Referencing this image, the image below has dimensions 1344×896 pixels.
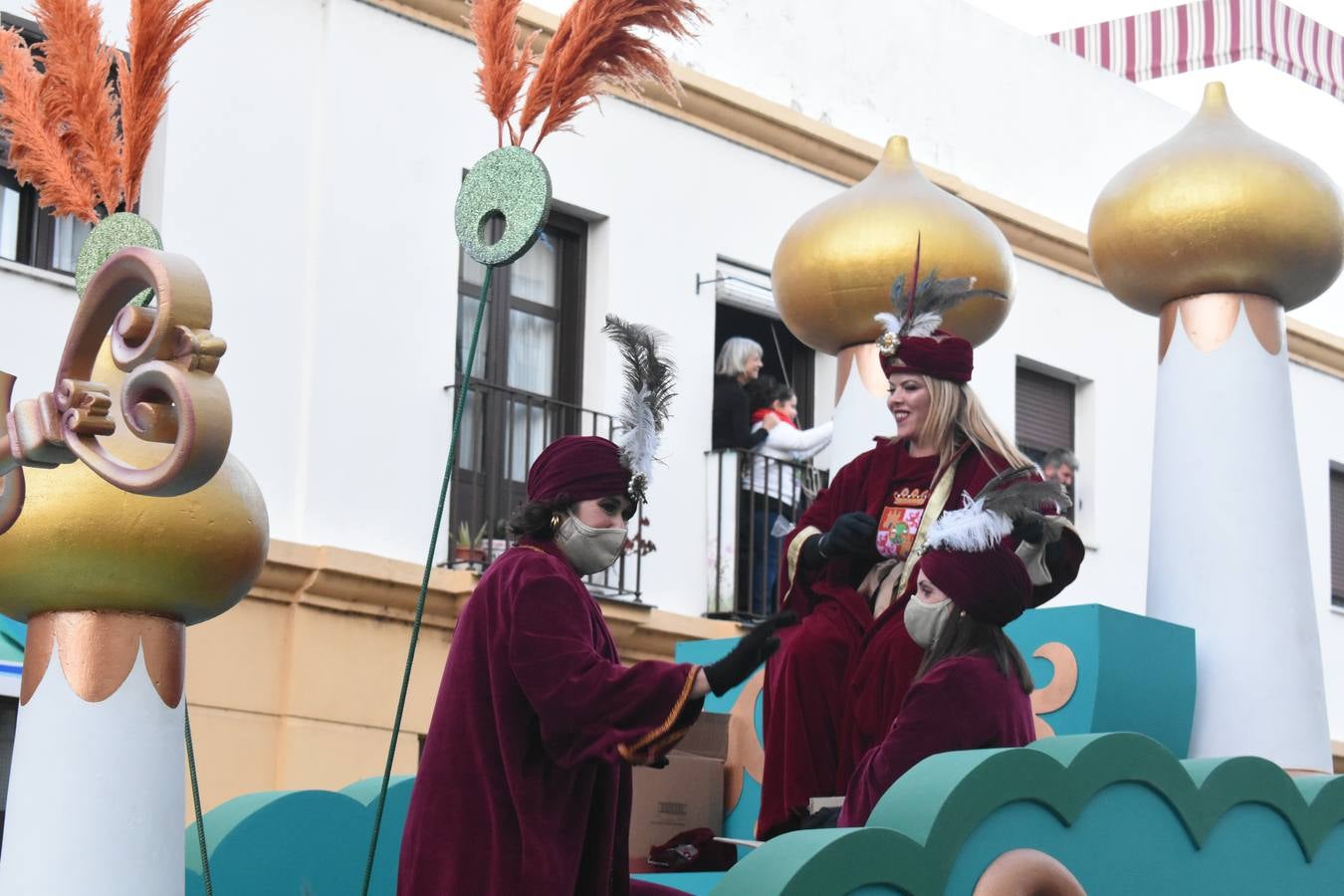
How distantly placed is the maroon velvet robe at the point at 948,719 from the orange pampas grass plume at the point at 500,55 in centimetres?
162

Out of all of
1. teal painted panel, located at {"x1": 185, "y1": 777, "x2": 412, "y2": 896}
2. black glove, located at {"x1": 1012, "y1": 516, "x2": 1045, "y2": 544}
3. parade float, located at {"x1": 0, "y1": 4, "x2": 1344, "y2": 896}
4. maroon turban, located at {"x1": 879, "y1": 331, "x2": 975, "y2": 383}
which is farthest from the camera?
maroon turban, located at {"x1": 879, "y1": 331, "x2": 975, "y2": 383}

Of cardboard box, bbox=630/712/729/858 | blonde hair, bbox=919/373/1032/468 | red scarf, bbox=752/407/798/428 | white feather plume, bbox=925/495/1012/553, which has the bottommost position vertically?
cardboard box, bbox=630/712/729/858

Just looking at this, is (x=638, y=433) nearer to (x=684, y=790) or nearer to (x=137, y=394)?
(x=137, y=394)

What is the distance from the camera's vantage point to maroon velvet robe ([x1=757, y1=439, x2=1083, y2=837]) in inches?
243

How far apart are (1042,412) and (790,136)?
146 inches

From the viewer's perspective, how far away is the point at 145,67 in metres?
4.79

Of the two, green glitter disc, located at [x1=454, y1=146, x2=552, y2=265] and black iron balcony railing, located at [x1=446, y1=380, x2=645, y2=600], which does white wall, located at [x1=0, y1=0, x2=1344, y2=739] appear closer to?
black iron balcony railing, located at [x1=446, y1=380, x2=645, y2=600]

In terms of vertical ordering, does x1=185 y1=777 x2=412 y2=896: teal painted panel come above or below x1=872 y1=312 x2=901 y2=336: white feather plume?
below

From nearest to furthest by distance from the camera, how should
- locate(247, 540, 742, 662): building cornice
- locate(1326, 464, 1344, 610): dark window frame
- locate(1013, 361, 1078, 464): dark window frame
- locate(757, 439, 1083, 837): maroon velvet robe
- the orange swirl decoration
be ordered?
the orange swirl decoration, locate(757, 439, 1083, 837): maroon velvet robe, locate(247, 540, 742, 662): building cornice, locate(1013, 361, 1078, 464): dark window frame, locate(1326, 464, 1344, 610): dark window frame

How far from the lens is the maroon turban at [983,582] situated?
5277 mm

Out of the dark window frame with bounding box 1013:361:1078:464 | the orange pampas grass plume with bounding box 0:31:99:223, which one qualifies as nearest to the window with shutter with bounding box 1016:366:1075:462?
the dark window frame with bounding box 1013:361:1078:464

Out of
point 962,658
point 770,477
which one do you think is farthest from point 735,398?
point 962,658

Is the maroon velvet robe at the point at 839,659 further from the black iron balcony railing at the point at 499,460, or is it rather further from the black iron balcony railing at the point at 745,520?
the black iron balcony railing at the point at 745,520

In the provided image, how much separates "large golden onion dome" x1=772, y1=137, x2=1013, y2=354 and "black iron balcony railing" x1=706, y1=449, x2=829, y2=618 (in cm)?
560
